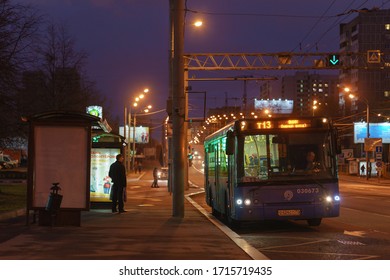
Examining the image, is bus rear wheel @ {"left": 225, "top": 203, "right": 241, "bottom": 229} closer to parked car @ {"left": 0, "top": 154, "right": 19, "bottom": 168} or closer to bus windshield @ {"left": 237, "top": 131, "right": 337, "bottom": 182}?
bus windshield @ {"left": 237, "top": 131, "right": 337, "bottom": 182}

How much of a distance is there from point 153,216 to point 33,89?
13.2 metres

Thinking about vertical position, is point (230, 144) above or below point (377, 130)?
below

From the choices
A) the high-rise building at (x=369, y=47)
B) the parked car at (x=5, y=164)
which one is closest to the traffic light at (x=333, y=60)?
the parked car at (x=5, y=164)

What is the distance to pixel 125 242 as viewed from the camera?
40.2 feet

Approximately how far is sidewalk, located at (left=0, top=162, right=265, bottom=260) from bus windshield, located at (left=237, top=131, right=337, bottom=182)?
187 centimetres

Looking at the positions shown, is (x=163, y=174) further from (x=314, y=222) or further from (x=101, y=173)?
(x=314, y=222)

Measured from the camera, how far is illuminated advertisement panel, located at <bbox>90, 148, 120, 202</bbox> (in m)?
22.2

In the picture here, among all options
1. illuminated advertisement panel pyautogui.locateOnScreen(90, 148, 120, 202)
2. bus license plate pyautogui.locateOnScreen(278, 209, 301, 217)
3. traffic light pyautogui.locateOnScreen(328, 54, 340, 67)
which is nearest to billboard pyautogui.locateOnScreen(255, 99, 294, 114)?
traffic light pyautogui.locateOnScreen(328, 54, 340, 67)

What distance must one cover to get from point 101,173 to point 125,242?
10836 mm

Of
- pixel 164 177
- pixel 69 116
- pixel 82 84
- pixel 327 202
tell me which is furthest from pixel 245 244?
pixel 164 177

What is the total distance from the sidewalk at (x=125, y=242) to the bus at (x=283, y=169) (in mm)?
1382

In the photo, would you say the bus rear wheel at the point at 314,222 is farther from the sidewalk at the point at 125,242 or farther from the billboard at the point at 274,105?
the billboard at the point at 274,105

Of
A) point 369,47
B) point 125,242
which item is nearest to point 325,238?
point 125,242
